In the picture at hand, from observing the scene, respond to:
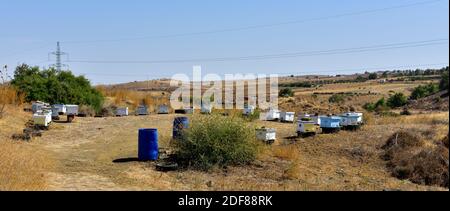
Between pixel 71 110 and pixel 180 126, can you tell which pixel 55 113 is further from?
pixel 180 126

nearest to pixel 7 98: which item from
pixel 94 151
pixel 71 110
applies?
pixel 71 110

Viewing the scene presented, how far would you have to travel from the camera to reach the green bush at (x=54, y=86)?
117 ft

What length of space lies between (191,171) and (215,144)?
1.29m

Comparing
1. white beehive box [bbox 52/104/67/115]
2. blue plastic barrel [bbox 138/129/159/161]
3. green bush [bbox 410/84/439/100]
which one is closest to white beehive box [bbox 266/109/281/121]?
white beehive box [bbox 52/104/67/115]

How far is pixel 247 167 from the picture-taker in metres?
15.9

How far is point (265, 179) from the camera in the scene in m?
14.4

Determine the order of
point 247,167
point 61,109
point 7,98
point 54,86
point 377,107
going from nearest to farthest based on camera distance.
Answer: point 247,167, point 7,98, point 61,109, point 54,86, point 377,107

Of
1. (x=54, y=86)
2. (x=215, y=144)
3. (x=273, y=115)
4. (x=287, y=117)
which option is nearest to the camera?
(x=215, y=144)

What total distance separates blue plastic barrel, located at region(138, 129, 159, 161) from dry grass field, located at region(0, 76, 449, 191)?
434 mm

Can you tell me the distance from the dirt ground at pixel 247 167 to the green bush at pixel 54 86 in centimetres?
1278

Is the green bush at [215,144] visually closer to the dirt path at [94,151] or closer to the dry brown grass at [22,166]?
the dirt path at [94,151]
